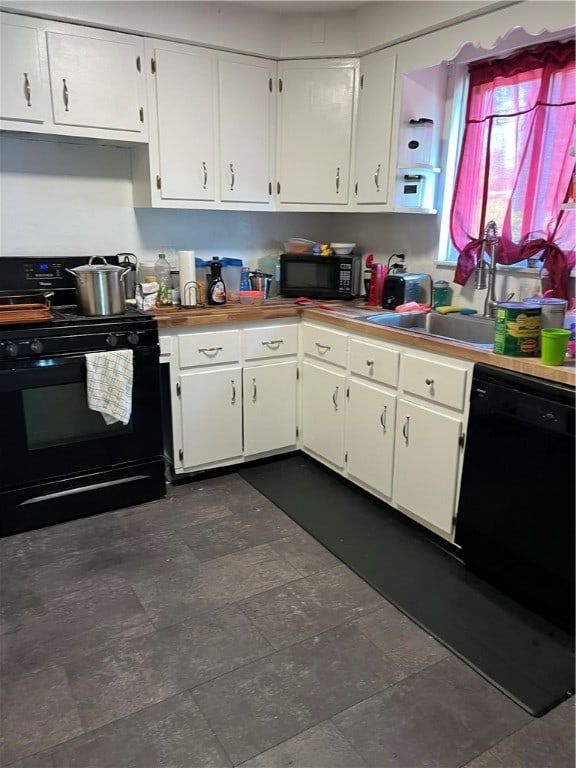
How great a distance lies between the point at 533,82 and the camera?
2.57m

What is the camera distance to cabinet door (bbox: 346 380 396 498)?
8.73 feet

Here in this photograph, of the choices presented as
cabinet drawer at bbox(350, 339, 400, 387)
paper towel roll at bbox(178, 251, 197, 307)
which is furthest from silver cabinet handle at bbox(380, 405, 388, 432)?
paper towel roll at bbox(178, 251, 197, 307)

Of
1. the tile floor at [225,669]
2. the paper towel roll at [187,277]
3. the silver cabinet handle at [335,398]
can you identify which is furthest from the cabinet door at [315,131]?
the tile floor at [225,669]

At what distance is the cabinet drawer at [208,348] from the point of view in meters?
2.85

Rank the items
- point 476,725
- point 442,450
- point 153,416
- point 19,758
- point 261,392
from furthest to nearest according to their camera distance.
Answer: point 261,392, point 153,416, point 442,450, point 476,725, point 19,758

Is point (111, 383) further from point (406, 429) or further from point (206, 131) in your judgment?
point (206, 131)

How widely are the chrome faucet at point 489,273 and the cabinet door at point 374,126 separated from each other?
2.06 feet

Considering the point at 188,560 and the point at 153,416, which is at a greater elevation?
the point at 153,416

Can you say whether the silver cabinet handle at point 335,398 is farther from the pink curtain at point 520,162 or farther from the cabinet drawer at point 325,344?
the pink curtain at point 520,162

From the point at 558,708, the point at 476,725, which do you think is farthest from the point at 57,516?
the point at 558,708

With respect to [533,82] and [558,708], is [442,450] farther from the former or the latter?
[533,82]

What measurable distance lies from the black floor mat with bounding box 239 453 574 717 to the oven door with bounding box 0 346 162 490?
2.43 feet

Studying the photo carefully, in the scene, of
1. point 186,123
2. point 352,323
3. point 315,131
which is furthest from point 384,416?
point 186,123

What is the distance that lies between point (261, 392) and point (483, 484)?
1.36 metres
